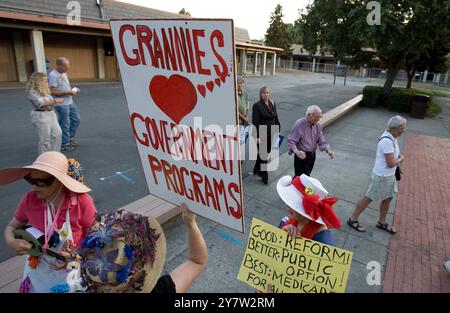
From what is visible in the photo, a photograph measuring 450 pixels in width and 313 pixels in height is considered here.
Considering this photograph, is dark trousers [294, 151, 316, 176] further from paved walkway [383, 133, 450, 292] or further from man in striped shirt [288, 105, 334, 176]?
paved walkway [383, 133, 450, 292]

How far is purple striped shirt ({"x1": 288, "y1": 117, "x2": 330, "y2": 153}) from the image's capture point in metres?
4.62

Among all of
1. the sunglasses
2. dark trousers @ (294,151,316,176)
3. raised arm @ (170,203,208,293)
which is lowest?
dark trousers @ (294,151,316,176)

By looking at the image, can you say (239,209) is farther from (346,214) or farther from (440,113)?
(440,113)

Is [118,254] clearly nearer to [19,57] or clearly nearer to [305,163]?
[305,163]

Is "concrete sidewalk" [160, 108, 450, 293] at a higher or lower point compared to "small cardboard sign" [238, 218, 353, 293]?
lower

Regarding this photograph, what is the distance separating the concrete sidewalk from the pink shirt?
5.23 feet

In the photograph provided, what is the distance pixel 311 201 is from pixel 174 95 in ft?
3.63

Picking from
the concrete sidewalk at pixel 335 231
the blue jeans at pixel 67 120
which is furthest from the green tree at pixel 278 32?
the blue jeans at pixel 67 120

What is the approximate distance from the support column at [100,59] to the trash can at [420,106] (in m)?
19.5

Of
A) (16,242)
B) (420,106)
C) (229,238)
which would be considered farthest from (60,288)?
(420,106)

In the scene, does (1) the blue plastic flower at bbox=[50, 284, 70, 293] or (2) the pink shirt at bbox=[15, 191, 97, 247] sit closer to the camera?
(1) the blue plastic flower at bbox=[50, 284, 70, 293]

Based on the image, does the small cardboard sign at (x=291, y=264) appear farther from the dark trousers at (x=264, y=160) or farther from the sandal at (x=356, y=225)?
the dark trousers at (x=264, y=160)

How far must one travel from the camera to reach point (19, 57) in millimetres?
17359

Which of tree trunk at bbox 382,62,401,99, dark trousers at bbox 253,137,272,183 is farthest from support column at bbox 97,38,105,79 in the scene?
dark trousers at bbox 253,137,272,183
